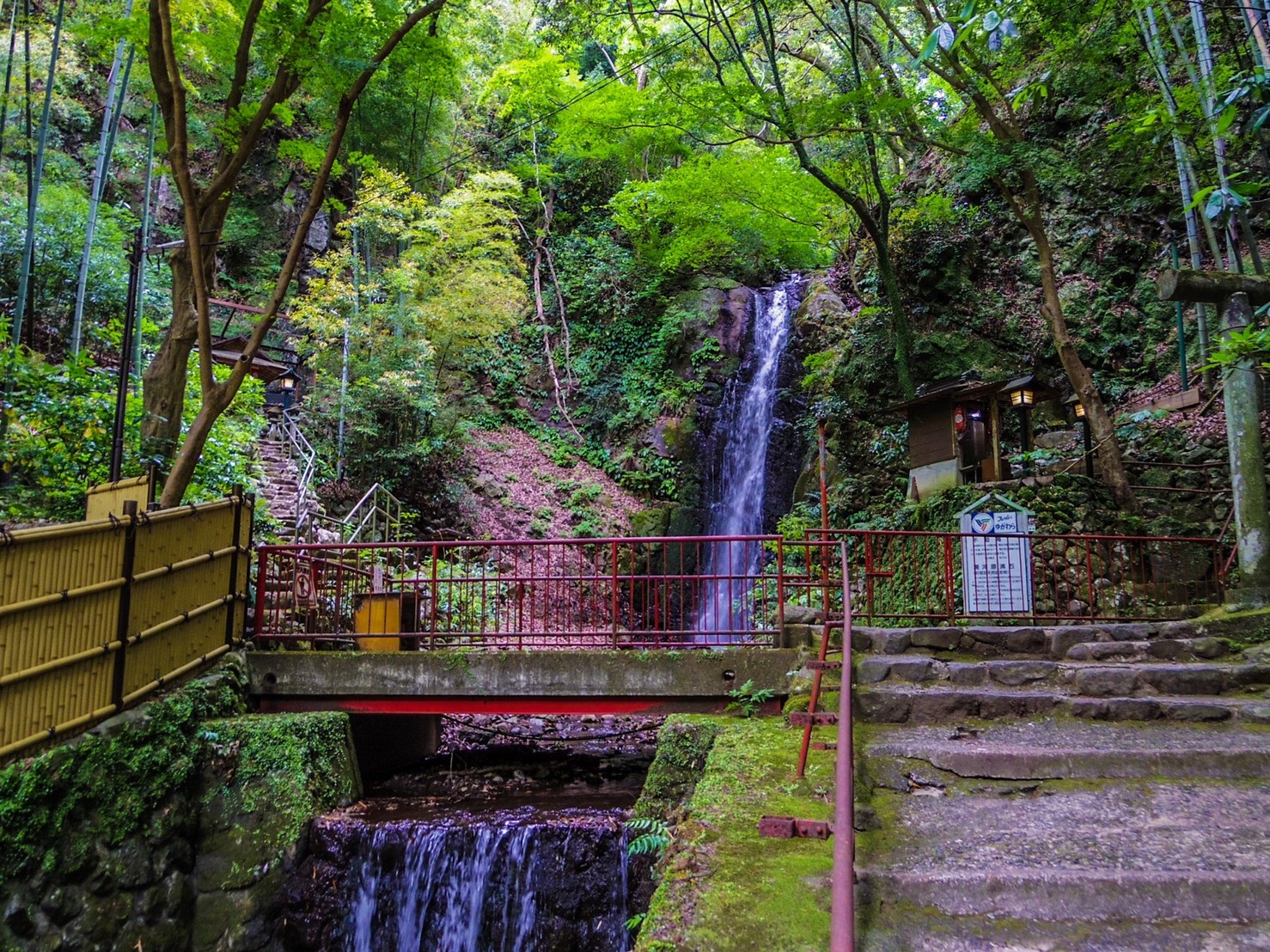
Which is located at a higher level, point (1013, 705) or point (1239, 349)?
point (1239, 349)

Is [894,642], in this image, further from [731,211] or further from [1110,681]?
[731,211]

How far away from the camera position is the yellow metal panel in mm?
7703

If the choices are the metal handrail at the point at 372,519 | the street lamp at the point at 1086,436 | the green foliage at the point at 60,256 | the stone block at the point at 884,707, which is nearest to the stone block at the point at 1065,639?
the stone block at the point at 884,707

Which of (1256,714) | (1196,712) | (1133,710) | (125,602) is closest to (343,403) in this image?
(125,602)

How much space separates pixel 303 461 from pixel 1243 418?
50.1 ft

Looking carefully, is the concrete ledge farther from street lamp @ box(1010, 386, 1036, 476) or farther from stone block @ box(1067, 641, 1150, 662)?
street lamp @ box(1010, 386, 1036, 476)

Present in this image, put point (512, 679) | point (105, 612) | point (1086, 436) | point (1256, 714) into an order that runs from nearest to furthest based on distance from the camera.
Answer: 1. point (1256, 714)
2. point (105, 612)
3. point (512, 679)
4. point (1086, 436)

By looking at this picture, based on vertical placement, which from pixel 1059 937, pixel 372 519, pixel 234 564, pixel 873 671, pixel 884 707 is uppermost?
pixel 372 519

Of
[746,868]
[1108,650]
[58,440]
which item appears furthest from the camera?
[58,440]

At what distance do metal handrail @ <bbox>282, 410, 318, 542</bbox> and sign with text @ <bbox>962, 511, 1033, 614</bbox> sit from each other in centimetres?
1001

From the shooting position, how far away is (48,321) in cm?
1675

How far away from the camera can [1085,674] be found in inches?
215

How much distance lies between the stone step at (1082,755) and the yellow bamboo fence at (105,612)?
5.41 m

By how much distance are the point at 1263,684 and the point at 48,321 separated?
848 inches
